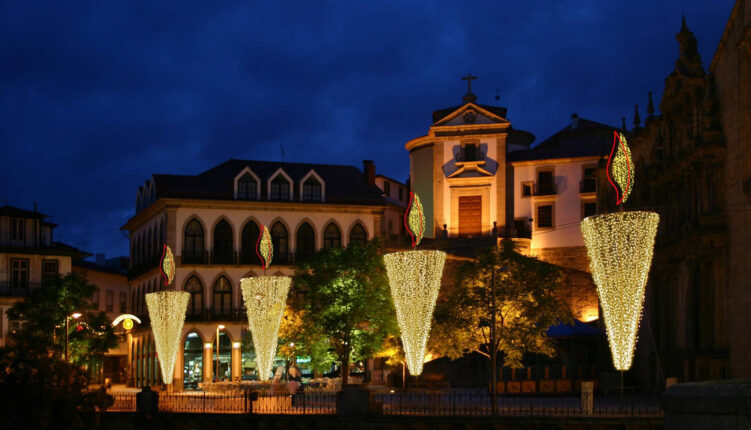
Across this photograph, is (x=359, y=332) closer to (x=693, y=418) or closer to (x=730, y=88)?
(x=730, y=88)

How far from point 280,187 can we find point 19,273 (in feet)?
68.4

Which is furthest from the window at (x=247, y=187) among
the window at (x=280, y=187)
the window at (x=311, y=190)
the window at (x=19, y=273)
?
the window at (x=19, y=273)

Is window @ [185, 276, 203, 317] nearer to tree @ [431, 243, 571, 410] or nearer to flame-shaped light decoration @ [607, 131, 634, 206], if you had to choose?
tree @ [431, 243, 571, 410]

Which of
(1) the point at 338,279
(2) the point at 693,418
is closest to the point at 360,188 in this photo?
(1) the point at 338,279

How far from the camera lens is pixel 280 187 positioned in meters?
69.9

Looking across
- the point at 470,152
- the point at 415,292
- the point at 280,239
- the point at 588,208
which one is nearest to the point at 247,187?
the point at 280,239

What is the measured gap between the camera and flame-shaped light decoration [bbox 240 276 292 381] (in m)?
44.1

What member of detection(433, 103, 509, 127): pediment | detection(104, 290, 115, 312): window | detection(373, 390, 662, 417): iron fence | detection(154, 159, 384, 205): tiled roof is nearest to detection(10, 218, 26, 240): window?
detection(154, 159, 384, 205): tiled roof

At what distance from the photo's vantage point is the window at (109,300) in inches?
3278

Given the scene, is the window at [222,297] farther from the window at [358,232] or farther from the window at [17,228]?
the window at [17,228]

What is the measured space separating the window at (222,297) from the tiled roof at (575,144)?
850 inches

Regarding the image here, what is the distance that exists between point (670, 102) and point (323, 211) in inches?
1267

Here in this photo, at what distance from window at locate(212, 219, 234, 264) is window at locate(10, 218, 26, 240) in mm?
16590

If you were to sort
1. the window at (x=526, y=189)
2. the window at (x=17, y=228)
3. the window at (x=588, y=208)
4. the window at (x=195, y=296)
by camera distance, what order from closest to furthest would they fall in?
1. the window at (x=195, y=296)
2. the window at (x=588, y=208)
3. the window at (x=526, y=189)
4. the window at (x=17, y=228)
